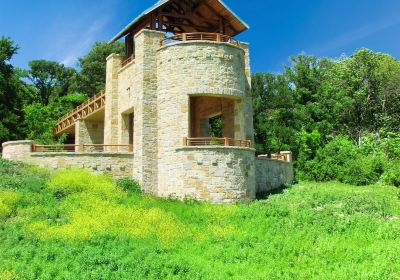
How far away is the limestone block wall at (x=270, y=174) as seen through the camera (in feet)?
95.2

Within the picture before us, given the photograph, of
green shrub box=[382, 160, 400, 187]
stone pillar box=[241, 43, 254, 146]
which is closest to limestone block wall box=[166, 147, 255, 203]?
stone pillar box=[241, 43, 254, 146]

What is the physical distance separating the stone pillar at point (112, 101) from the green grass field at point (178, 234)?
703 centimetres

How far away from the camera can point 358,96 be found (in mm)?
51312

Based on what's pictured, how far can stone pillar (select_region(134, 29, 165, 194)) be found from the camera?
26219mm

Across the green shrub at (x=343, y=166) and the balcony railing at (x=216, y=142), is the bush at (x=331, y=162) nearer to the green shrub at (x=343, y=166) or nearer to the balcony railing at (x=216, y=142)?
the green shrub at (x=343, y=166)

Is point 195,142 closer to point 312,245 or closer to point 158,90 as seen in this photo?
point 158,90

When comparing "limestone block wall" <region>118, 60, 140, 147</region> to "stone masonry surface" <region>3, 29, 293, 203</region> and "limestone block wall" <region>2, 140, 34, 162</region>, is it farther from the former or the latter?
"limestone block wall" <region>2, 140, 34, 162</region>

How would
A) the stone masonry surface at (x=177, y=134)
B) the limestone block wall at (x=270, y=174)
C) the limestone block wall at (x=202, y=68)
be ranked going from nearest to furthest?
the stone masonry surface at (x=177, y=134) → the limestone block wall at (x=202, y=68) → the limestone block wall at (x=270, y=174)

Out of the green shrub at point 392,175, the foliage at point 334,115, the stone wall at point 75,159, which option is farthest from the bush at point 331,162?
the stone wall at point 75,159

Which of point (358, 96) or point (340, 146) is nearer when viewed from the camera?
point (340, 146)

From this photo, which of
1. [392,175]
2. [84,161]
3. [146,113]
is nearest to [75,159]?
[84,161]

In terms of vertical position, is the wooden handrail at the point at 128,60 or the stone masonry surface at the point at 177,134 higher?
→ the wooden handrail at the point at 128,60

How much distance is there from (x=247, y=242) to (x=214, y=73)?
11383mm

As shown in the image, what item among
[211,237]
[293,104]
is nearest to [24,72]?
[293,104]
